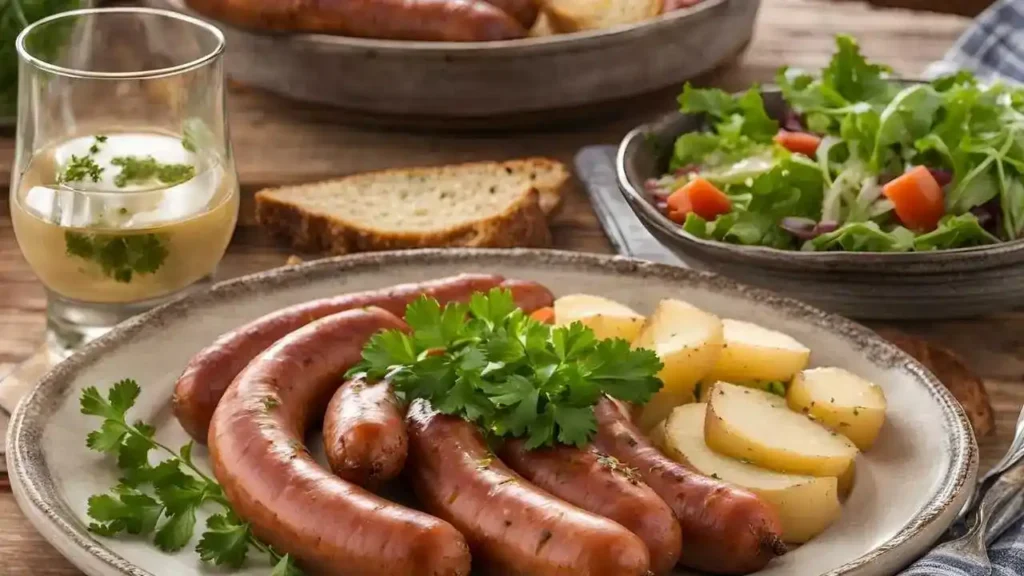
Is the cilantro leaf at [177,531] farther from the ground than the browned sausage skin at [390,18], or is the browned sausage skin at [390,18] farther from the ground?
the browned sausage skin at [390,18]

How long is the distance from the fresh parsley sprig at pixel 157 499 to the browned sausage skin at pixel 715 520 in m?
0.41

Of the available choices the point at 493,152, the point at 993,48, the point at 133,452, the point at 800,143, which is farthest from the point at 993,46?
the point at 133,452

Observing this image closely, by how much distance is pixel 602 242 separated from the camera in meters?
2.62

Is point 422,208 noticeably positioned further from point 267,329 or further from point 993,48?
point 993,48

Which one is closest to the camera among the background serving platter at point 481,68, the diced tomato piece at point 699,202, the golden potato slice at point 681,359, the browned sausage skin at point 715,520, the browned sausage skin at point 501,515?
the browned sausage skin at point 501,515

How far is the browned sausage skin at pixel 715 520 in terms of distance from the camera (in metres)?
1.49

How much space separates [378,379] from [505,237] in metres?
0.82

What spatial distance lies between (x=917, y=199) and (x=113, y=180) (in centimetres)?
129

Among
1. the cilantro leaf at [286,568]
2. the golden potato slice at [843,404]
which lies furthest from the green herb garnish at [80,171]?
the golden potato slice at [843,404]

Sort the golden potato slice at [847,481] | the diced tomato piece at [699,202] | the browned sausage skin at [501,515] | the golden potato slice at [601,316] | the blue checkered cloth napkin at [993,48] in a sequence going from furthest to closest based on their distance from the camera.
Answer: the blue checkered cloth napkin at [993,48], the diced tomato piece at [699,202], the golden potato slice at [601,316], the golden potato slice at [847,481], the browned sausage skin at [501,515]

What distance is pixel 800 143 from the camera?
103 inches

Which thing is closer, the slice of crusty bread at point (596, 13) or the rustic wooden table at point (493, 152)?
the rustic wooden table at point (493, 152)

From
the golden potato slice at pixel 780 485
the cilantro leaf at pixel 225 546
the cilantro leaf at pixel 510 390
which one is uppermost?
the cilantro leaf at pixel 510 390

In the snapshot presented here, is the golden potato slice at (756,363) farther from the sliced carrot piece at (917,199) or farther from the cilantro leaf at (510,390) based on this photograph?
the sliced carrot piece at (917,199)
